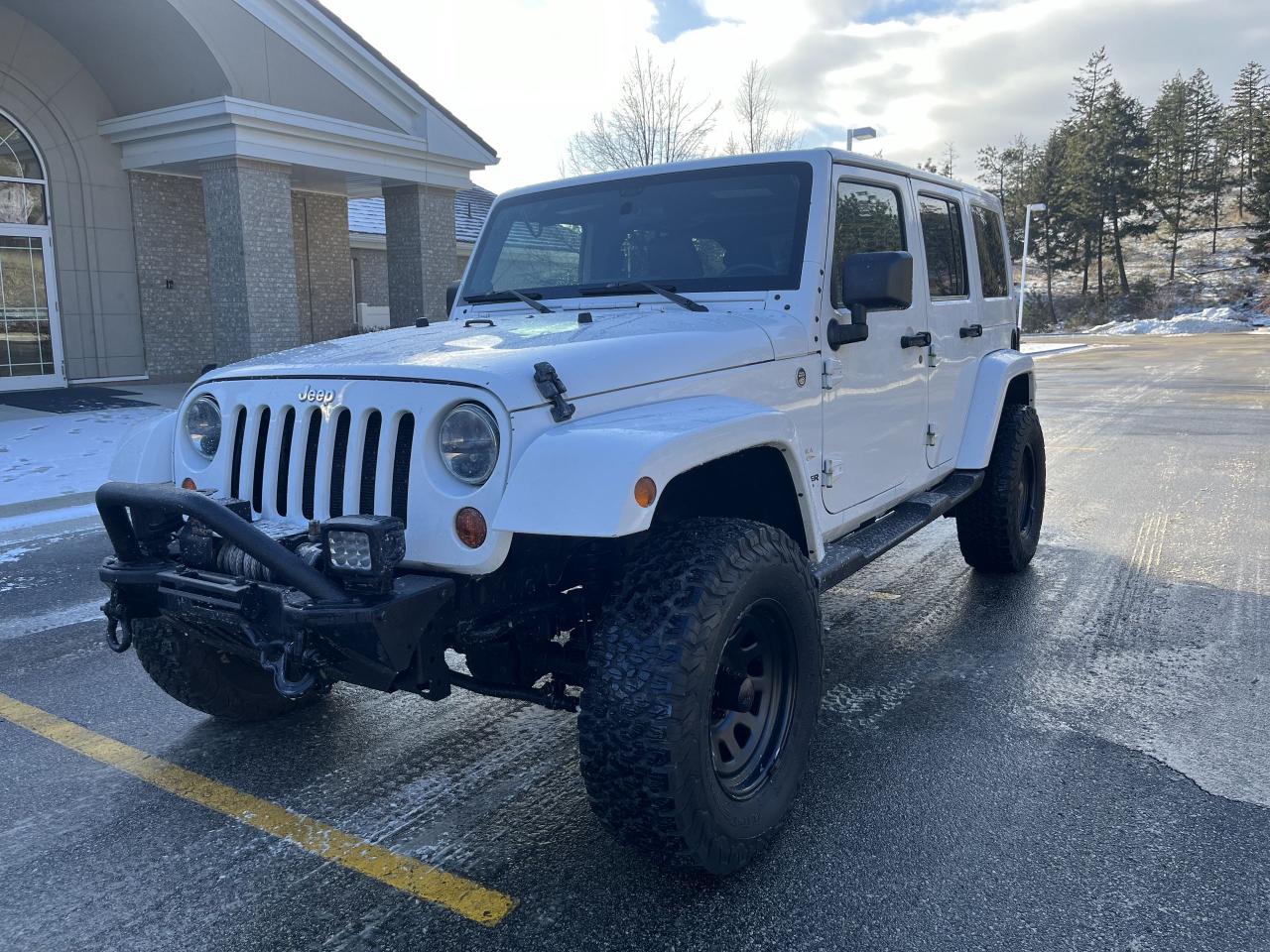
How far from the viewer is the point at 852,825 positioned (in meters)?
3.11

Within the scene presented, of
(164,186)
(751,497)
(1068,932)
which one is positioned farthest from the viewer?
(164,186)

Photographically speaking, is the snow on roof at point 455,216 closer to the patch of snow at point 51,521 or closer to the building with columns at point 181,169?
the building with columns at point 181,169

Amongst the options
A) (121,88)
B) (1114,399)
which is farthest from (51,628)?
(1114,399)

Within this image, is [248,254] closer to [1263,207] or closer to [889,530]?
[889,530]

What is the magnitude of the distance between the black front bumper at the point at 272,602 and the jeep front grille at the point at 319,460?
236 mm

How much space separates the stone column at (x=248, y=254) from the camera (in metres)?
15.4

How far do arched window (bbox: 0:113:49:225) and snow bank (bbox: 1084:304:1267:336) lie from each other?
47.2 meters

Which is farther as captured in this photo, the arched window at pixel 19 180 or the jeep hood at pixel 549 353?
the arched window at pixel 19 180

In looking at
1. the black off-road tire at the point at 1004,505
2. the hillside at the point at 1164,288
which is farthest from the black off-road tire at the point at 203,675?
the hillside at the point at 1164,288

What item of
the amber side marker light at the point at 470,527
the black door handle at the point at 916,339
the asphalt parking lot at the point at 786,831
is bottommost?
the asphalt parking lot at the point at 786,831

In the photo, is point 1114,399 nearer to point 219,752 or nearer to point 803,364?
point 803,364

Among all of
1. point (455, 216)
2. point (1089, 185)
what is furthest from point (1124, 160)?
point (455, 216)

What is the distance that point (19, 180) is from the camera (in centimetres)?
1602

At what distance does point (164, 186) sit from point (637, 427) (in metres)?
18.0
